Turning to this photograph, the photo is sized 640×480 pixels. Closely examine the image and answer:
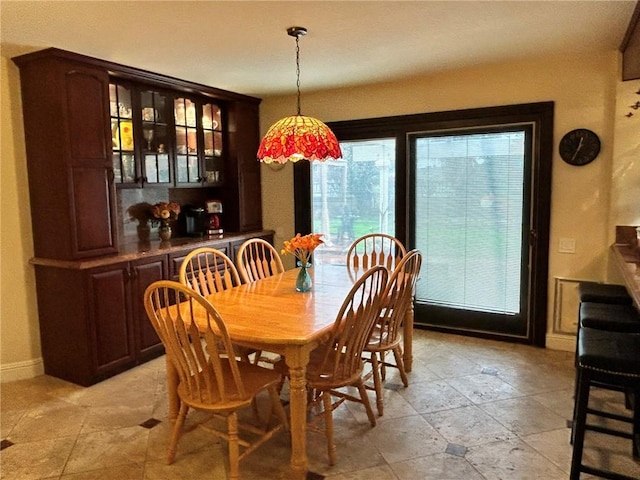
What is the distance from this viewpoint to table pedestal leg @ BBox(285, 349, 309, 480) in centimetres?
223

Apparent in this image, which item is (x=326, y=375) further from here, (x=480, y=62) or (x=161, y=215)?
(x=480, y=62)

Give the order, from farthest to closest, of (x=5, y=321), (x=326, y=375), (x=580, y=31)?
(x=5, y=321) < (x=580, y=31) < (x=326, y=375)

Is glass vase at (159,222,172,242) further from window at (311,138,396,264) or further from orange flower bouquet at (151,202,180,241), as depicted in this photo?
window at (311,138,396,264)

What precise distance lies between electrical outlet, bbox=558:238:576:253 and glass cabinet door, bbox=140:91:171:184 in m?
3.45

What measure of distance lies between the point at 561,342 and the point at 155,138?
391 centimetres

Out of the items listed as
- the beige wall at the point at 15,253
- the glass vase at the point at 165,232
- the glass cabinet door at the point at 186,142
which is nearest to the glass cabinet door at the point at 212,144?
the glass cabinet door at the point at 186,142

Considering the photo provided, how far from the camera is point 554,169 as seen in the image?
3.87m

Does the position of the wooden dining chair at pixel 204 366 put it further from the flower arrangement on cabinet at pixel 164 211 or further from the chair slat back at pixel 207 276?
the flower arrangement on cabinet at pixel 164 211

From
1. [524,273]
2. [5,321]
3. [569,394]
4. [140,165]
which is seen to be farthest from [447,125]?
[5,321]

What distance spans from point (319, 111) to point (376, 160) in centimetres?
82

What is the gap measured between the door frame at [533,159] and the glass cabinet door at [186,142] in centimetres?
153

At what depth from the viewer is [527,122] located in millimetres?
3945

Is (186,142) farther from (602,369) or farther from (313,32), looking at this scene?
(602,369)

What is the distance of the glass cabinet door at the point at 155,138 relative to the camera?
4062 millimetres
